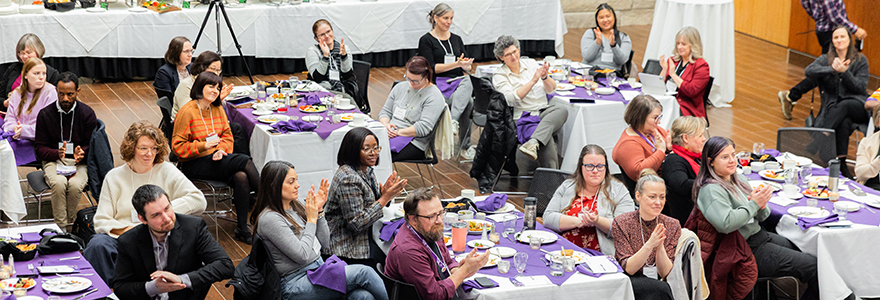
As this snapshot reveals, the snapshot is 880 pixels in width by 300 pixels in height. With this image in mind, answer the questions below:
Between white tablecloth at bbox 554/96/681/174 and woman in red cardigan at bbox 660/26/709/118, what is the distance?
35cm

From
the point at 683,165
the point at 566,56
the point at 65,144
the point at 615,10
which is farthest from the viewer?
the point at 615,10

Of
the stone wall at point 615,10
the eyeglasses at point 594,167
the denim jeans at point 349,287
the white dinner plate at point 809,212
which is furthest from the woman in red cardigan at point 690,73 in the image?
the stone wall at point 615,10

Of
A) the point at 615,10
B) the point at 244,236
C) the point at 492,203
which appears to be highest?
the point at 615,10

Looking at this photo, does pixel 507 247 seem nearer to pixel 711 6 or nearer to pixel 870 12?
pixel 711 6

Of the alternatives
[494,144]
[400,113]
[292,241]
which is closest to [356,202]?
[292,241]

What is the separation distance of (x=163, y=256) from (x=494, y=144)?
10.8 ft

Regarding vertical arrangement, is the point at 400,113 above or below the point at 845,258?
above

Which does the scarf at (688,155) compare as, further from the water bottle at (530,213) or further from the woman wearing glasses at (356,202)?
the woman wearing glasses at (356,202)

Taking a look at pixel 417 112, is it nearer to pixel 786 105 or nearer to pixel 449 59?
pixel 449 59

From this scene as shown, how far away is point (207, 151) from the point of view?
598cm

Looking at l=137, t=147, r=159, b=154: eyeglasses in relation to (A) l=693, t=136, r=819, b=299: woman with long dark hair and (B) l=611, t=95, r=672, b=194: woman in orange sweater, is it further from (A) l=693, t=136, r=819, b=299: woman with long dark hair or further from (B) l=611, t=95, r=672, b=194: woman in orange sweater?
(A) l=693, t=136, r=819, b=299: woman with long dark hair

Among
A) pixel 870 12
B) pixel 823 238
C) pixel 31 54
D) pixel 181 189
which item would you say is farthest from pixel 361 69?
pixel 870 12

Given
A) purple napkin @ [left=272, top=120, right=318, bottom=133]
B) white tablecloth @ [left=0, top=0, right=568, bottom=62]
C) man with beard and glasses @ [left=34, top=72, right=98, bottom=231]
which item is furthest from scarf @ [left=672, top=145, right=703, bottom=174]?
white tablecloth @ [left=0, top=0, right=568, bottom=62]

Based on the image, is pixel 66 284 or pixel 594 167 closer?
pixel 66 284
